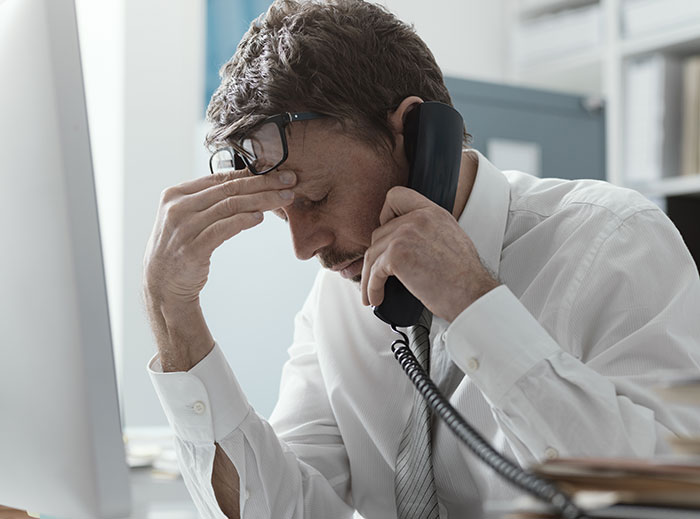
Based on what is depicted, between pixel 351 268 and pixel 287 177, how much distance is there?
0.17 meters

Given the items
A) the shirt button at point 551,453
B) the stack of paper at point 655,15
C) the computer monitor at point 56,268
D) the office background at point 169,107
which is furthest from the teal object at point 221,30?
the shirt button at point 551,453

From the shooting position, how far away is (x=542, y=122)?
7.80 feet

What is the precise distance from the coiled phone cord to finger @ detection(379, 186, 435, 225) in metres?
0.17

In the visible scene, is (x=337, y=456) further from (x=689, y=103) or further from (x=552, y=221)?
(x=689, y=103)

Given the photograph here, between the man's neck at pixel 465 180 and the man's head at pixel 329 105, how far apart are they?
9cm

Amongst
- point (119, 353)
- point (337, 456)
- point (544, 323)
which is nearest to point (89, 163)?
point (544, 323)

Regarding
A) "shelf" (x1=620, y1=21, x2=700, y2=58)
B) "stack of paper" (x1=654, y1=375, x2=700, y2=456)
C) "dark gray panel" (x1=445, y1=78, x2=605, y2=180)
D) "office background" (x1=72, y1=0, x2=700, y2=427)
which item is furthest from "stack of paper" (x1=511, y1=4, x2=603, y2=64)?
"stack of paper" (x1=654, y1=375, x2=700, y2=456)

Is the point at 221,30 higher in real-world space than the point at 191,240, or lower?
higher

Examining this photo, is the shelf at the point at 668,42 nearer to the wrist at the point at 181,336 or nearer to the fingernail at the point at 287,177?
the fingernail at the point at 287,177

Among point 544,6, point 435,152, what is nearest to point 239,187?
point 435,152

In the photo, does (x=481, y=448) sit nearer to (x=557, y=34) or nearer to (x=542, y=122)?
(x=542, y=122)

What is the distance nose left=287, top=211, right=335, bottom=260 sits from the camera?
1.06 metres

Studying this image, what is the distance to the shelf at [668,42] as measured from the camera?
2.33m

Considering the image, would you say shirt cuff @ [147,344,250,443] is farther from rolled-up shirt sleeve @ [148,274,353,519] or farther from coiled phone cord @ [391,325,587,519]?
coiled phone cord @ [391,325,587,519]
